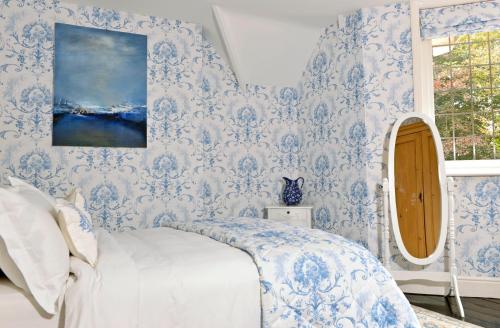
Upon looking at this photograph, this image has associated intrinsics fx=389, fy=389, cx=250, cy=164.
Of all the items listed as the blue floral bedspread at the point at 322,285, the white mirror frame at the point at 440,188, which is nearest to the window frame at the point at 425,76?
the white mirror frame at the point at 440,188

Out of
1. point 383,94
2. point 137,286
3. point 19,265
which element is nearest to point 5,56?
point 19,265

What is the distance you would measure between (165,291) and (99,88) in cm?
244

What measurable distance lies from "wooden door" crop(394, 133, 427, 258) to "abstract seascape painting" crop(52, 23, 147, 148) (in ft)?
7.28

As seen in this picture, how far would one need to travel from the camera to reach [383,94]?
134 inches

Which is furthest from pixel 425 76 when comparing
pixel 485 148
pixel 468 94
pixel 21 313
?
pixel 21 313

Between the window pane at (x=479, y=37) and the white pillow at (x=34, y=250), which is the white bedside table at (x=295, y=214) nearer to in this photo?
the window pane at (x=479, y=37)

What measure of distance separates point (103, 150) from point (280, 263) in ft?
7.51

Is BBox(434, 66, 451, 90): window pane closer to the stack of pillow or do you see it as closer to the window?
the window

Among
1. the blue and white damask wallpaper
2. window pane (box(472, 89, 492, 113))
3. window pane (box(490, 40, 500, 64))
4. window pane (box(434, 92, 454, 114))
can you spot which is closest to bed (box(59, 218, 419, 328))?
the blue and white damask wallpaper

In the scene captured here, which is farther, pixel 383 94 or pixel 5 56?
pixel 383 94

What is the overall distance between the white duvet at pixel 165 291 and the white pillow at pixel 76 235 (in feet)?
0.11

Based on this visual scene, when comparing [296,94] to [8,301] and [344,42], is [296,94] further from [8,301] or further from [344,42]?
[8,301]

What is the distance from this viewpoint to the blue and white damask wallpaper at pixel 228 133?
10.2 ft

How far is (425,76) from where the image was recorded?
337cm
